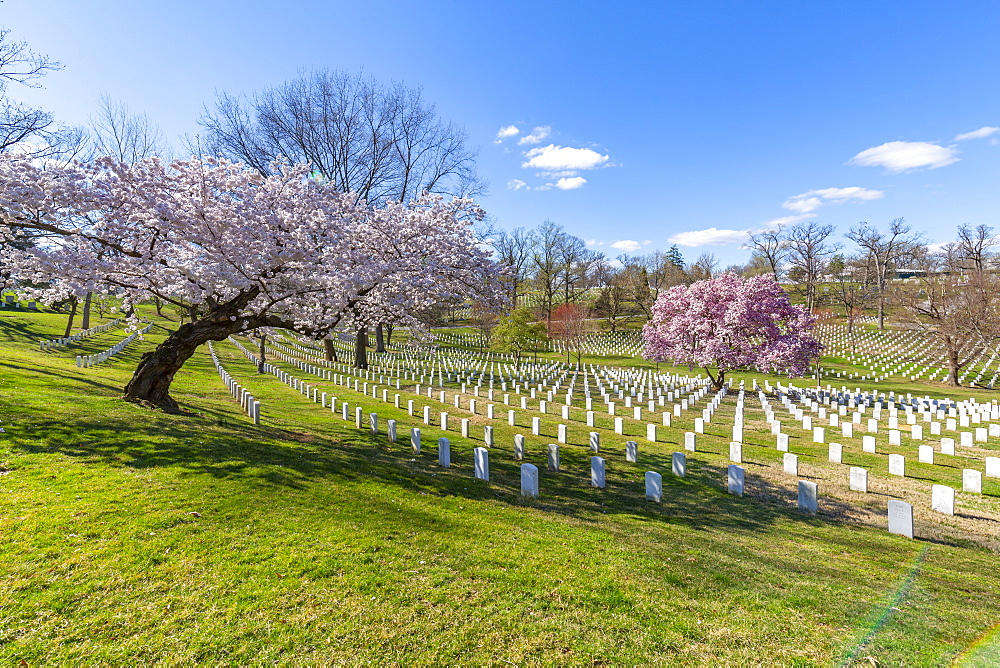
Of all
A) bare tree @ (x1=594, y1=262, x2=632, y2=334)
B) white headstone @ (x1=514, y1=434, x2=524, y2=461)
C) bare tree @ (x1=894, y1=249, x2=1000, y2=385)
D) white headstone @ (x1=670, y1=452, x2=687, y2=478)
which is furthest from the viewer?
bare tree @ (x1=594, y1=262, x2=632, y2=334)

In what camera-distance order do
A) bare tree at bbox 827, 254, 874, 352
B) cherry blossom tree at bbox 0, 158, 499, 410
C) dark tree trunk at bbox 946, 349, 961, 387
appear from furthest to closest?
bare tree at bbox 827, 254, 874, 352 → dark tree trunk at bbox 946, 349, 961, 387 → cherry blossom tree at bbox 0, 158, 499, 410

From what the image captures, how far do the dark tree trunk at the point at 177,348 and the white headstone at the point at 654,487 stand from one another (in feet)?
30.4

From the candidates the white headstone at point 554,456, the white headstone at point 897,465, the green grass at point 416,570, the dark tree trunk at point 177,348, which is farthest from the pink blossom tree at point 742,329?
the dark tree trunk at point 177,348

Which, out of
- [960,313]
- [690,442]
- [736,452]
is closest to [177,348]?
[690,442]

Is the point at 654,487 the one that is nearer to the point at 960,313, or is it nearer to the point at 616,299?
the point at 960,313

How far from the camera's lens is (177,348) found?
434 inches

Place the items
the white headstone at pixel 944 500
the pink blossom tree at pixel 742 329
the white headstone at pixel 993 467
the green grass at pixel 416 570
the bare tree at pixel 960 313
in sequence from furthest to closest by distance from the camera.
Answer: the bare tree at pixel 960 313, the pink blossom tree at pixel 742 329, the white headstone at pixel 993 467, the white headstone at pixel 944 500, the green grass at pixel 416 570

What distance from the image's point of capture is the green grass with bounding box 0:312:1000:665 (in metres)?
3.51

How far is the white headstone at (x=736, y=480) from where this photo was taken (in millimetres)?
8195

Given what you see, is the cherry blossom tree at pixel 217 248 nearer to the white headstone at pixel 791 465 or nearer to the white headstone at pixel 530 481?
the white headstone at pixel 530 481

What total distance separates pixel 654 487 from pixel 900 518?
136 inches

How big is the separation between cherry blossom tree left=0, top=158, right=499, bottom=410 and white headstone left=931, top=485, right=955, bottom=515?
9794 mm

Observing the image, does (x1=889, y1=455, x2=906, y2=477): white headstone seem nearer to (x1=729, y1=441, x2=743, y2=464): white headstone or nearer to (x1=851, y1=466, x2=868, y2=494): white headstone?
(x1=851, y1=466, x2=868, y2=494): white headstone

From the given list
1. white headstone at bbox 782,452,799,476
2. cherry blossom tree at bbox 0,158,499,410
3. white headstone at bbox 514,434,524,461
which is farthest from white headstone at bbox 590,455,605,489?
cherry blossom tree at bbox 0,158,499,410
